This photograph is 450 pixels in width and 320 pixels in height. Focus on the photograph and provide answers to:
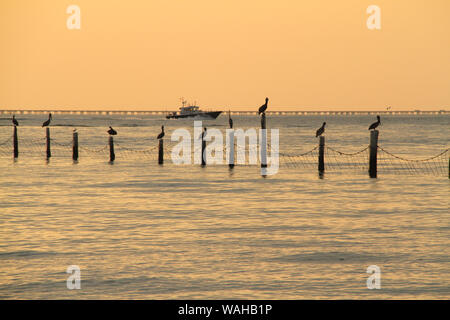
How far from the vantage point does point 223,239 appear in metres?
14.1

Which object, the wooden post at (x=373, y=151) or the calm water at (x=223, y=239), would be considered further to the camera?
the wooden post at (x=373, y=151)

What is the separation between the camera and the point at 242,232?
1498 centimetres

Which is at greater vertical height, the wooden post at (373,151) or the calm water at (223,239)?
the wooden post at (373,151)

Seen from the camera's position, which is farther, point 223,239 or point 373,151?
point 373,151

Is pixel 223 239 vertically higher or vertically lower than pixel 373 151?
lower

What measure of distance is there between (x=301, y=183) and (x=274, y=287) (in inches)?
644

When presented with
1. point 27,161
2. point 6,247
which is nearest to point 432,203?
point 6,247

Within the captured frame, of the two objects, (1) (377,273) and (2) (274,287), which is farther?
(1) (377,273)

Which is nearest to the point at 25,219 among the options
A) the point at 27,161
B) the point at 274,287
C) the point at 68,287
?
the point at 68,287

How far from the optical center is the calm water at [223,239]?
33.9 feet

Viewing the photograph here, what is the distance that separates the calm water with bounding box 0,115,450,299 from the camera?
1034 cm
